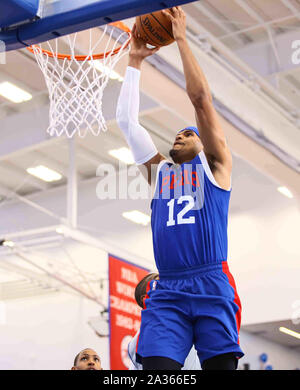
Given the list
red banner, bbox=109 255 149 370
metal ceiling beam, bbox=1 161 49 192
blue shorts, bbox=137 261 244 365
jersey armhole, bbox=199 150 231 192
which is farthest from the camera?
metal ceiling beam, bbox=1 161 49 192

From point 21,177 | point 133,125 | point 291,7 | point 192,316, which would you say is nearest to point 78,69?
point 133,125

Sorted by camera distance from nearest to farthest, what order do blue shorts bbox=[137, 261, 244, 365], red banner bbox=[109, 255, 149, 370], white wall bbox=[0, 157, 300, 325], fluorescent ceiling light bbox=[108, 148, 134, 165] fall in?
blue shorts bbox=[137, 261, 244, 365]
red banner bbox=[109, 255, 149, 370]
fluorescent ceiling light bbox=[108, 148, 134, 165]
white wall bbox=[0, 157, 300, 325]

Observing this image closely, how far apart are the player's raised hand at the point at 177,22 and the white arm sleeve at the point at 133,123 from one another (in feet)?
1.03

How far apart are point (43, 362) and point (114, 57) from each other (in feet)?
37.5

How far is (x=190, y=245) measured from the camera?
316 cm

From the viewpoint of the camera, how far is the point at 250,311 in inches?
560

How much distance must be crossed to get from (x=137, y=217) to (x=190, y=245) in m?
12.2

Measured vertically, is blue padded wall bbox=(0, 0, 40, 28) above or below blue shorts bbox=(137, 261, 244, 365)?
above

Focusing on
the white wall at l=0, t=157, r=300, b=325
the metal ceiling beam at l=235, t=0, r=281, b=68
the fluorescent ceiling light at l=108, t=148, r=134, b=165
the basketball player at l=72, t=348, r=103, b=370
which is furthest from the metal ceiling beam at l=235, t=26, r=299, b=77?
the basketball player at l=72, t=348, r=103, b=370

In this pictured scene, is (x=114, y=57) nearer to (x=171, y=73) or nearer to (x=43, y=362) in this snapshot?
(x=171, y=73)

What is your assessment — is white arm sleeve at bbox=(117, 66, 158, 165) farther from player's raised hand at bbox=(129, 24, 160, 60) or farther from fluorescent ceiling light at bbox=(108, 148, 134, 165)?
fluorescent ceiling light at bbox=(108, 148, 134, 165)

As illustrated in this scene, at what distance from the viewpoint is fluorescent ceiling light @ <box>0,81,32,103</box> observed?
35.1ft

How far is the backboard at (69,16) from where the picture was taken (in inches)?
146

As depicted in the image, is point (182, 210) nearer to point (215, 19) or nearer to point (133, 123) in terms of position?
point (133, 123)
